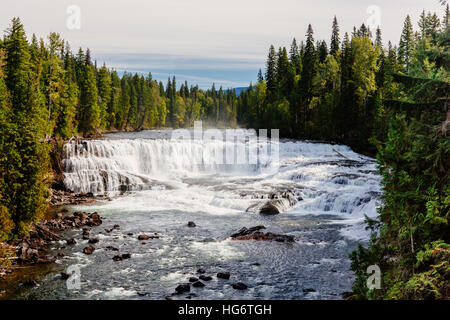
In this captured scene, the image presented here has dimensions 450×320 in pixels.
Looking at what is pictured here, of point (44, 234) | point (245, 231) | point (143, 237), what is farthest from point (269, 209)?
point (44, 234)

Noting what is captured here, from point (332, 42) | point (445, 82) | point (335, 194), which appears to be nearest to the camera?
point (445, 82)

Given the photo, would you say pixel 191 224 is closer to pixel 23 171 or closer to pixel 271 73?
pixel 23 171

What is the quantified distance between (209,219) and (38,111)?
42.1ft

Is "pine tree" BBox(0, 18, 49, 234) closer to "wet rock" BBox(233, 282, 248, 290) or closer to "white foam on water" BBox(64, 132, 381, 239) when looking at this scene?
"white foam on water" BBox(64, 132, 381, 239)

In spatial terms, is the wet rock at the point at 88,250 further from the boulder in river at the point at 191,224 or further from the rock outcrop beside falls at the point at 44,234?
the boulder in river at the point at 191,224

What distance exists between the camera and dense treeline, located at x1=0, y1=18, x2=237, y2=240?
1593cm

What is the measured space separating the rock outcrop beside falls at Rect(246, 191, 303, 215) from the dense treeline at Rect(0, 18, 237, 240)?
13.2 m

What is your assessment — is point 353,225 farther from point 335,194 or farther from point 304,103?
point 304,103

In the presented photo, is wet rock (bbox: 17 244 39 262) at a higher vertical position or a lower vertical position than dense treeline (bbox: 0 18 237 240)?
lower

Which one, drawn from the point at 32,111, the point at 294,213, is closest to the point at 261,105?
the point at 294,213

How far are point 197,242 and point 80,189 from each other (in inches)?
639

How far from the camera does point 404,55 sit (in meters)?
59.8

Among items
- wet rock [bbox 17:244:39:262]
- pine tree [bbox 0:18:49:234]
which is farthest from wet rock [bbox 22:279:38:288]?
pine tree [bbox 0:18:49:234]

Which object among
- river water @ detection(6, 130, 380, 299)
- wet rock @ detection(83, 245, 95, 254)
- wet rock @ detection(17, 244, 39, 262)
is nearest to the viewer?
river water @ detection(6, 130, 380, 299)
